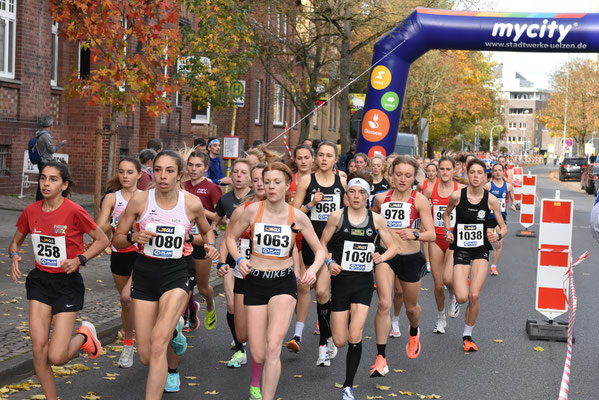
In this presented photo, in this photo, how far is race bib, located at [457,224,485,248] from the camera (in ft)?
29.9

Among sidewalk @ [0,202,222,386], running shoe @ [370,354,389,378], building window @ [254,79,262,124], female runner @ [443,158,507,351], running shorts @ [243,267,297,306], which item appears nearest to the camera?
running shorts @ [243,267,297,306]

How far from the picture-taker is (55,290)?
19.8 ft

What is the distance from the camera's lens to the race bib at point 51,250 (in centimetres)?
605

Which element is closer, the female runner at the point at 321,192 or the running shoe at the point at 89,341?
the running shoe at the point at 89,341

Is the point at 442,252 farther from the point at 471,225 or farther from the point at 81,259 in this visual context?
the point at 81,259

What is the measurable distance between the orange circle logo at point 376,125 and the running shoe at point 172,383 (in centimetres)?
1445

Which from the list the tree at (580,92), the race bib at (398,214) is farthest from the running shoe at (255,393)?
the tree at (580,92)

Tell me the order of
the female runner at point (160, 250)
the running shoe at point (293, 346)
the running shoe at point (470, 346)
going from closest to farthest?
the female runner at point (160, 250), the running shoe at point (293, 346), the running shoe at point (470, 346)

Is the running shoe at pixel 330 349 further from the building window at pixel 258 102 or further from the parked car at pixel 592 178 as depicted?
the parked car at pixel 592 178

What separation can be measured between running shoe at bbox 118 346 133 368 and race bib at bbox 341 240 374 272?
6.49 feet

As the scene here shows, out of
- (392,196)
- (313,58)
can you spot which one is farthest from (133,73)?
(313,58)

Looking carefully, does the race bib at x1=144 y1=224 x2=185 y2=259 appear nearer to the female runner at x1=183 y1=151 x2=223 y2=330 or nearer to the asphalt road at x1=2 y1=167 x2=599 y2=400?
the asphalt road at x1=2 y1=167 x2=599 y2=400

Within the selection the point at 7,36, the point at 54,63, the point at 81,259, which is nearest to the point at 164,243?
the point at 81,259

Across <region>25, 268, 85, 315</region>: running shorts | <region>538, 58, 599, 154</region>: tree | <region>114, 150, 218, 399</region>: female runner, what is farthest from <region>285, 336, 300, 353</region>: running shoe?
<region>538, 58, 599, 154</region>: tree
